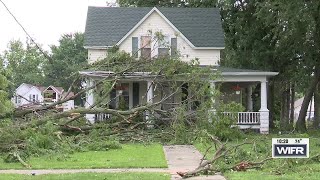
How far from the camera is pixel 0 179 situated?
9.77 m

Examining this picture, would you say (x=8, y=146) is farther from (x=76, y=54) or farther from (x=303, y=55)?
(x=76, y=54)

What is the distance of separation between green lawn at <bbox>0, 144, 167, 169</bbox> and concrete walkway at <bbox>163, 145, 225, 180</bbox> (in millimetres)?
229

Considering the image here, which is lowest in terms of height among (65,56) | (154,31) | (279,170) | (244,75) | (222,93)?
(279,170)

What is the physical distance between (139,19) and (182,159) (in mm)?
15450

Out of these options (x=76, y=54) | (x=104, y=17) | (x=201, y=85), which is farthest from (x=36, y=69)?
(x=201, y=85)

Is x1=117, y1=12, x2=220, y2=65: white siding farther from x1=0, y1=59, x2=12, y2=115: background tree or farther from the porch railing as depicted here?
x1=0, y1=59, x2=12, y2=115: background tree

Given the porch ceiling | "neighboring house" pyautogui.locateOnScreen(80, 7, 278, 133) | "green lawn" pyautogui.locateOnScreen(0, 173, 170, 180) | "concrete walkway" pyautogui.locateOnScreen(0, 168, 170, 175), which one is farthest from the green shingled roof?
"green lawn" pyautogui.locateOnScreen(0, 173, 170, 180)

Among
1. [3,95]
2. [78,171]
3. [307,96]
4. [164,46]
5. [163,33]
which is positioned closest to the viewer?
[78,171]

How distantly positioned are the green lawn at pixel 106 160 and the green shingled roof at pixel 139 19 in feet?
40.6

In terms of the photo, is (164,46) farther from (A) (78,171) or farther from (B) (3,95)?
(A) (78,171)

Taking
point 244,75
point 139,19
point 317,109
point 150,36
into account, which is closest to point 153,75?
point 244,75

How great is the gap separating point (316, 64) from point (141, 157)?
635 inches

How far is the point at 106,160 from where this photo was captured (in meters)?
12.8

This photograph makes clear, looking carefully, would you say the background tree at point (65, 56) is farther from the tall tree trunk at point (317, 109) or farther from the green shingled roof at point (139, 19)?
the green shingled roof at point (139, 19)
